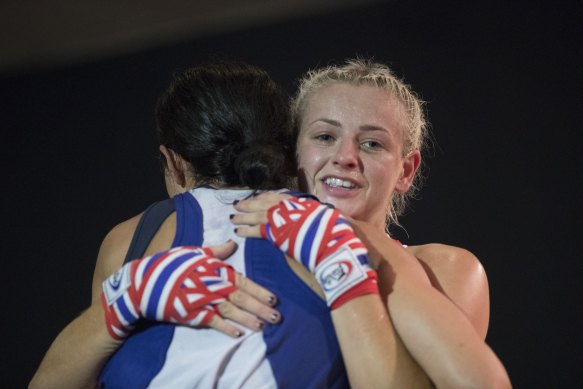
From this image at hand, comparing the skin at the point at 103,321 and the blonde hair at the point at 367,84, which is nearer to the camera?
the skin at the point at 103,321

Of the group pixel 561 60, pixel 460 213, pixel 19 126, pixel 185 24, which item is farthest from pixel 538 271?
pixel 19 126

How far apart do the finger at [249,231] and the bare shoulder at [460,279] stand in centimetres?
52

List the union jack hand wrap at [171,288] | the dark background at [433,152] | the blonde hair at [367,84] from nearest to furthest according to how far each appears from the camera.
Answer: the union jack hand wrap at [171,288] < the blonde hair at [367,84] < the dark background at [433,152]

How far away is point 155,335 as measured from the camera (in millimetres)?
1042

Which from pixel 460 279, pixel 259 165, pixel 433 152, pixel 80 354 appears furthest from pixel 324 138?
pixel 433 152

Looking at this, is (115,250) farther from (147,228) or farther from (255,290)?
(255,290)

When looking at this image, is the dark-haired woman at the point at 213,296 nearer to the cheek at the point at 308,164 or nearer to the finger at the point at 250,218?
the finger at the point at 250,218

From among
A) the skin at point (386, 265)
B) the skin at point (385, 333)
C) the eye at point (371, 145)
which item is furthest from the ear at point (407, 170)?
the skin at point (385, 333)

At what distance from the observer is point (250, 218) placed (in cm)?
106

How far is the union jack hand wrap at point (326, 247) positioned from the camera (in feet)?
3.31

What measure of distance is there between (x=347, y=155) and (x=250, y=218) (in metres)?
0.51

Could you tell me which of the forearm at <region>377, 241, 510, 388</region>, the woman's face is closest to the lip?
the woman's face

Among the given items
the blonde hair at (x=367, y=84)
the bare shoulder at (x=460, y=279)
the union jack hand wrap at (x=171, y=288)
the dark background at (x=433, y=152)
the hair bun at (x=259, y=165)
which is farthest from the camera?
the dark background at (x=433, y=152)

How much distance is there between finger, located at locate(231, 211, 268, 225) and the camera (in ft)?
3.47
